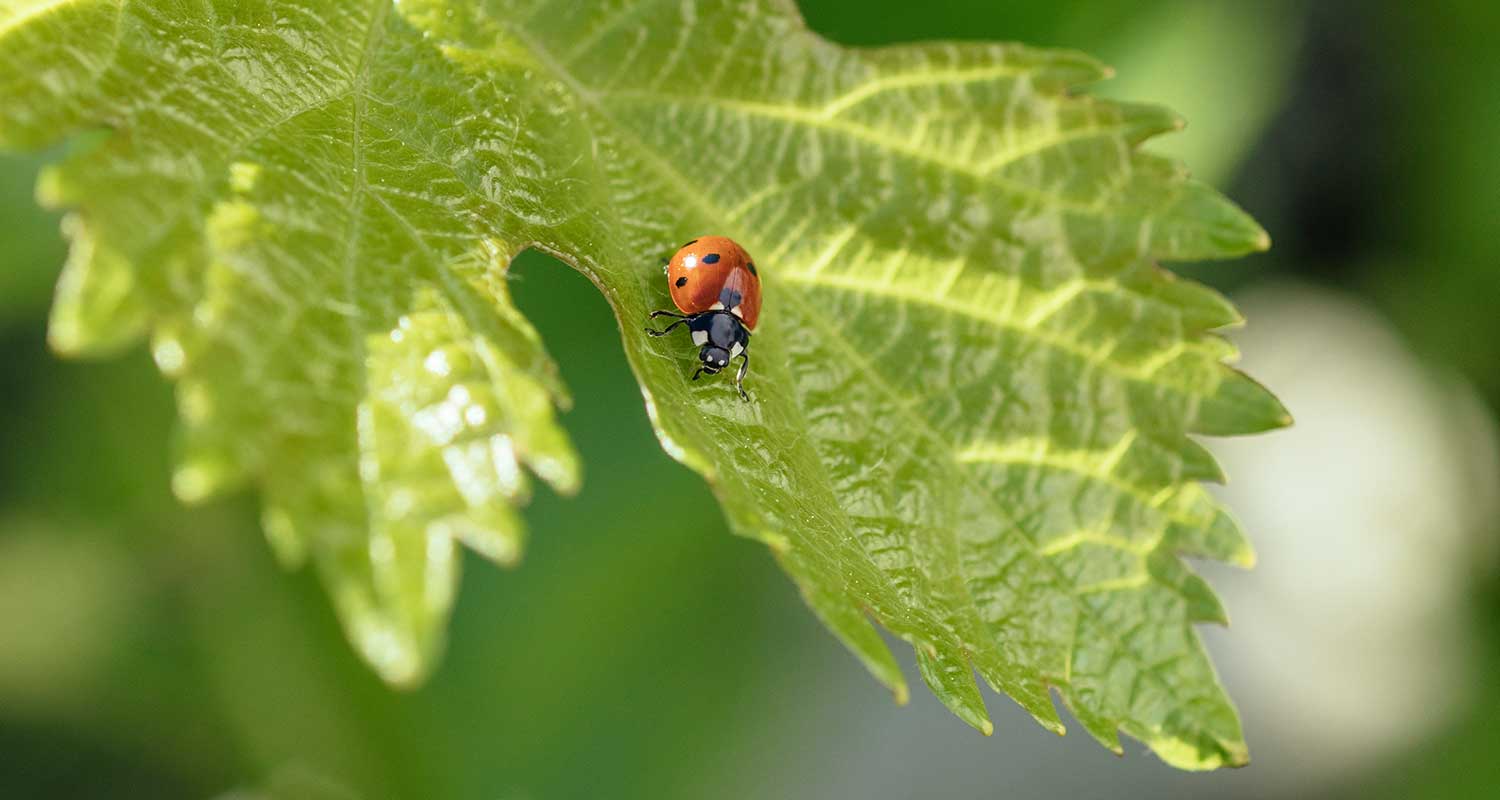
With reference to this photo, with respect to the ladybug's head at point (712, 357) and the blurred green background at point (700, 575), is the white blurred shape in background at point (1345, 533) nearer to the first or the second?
the blurred green background at point (700, 575)

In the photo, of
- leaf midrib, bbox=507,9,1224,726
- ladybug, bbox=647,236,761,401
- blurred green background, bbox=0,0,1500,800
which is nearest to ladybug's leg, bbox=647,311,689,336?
ladybug, bbox=647,236,761,401

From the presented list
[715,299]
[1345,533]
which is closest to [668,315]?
[715,299]

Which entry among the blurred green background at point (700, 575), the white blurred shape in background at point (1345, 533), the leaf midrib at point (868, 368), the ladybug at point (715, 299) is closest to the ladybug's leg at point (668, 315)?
the ladybug at point (715, 299)

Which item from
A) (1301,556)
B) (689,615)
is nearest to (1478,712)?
(1301,556)

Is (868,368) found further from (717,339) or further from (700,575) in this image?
(700,575)

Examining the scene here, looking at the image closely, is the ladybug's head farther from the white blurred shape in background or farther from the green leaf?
the white blurred shape in background
